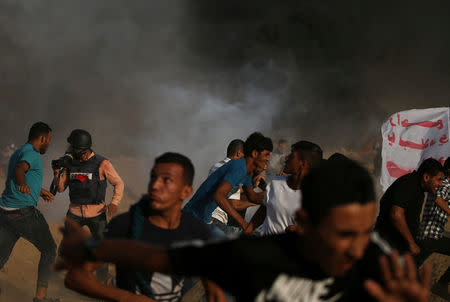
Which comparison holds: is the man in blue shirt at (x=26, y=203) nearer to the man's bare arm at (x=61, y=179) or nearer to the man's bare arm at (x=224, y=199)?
the man's bare arm at (x=61, y=179)

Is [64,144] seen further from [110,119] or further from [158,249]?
[158,249]

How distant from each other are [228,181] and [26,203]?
2.15m

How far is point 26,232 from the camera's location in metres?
4.37

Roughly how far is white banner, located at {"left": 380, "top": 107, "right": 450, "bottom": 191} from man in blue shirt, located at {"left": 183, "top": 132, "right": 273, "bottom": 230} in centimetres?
229

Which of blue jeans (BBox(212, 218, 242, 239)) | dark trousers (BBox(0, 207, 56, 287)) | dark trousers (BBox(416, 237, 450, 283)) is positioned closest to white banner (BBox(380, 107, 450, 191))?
dark trousers (BBox(416, 237, 450, 283))

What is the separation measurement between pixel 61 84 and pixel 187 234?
19945 millimetres

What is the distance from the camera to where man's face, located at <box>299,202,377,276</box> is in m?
1.23

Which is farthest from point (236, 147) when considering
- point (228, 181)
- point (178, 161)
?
point (178, 161)

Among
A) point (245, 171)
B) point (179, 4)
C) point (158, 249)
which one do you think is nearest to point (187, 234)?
point (158, 249)

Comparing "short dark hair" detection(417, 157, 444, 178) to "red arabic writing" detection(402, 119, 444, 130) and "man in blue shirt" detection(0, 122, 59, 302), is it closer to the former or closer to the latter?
"red arabic writing" detection(402, 119, 444, 130)

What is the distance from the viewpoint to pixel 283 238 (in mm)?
1415

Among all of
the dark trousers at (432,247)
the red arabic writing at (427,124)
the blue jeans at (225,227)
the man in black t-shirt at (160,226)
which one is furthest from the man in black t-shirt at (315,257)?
the red arabic writing at (427,124)

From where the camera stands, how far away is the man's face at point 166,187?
228 cm

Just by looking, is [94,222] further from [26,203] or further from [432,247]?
[432,247]
